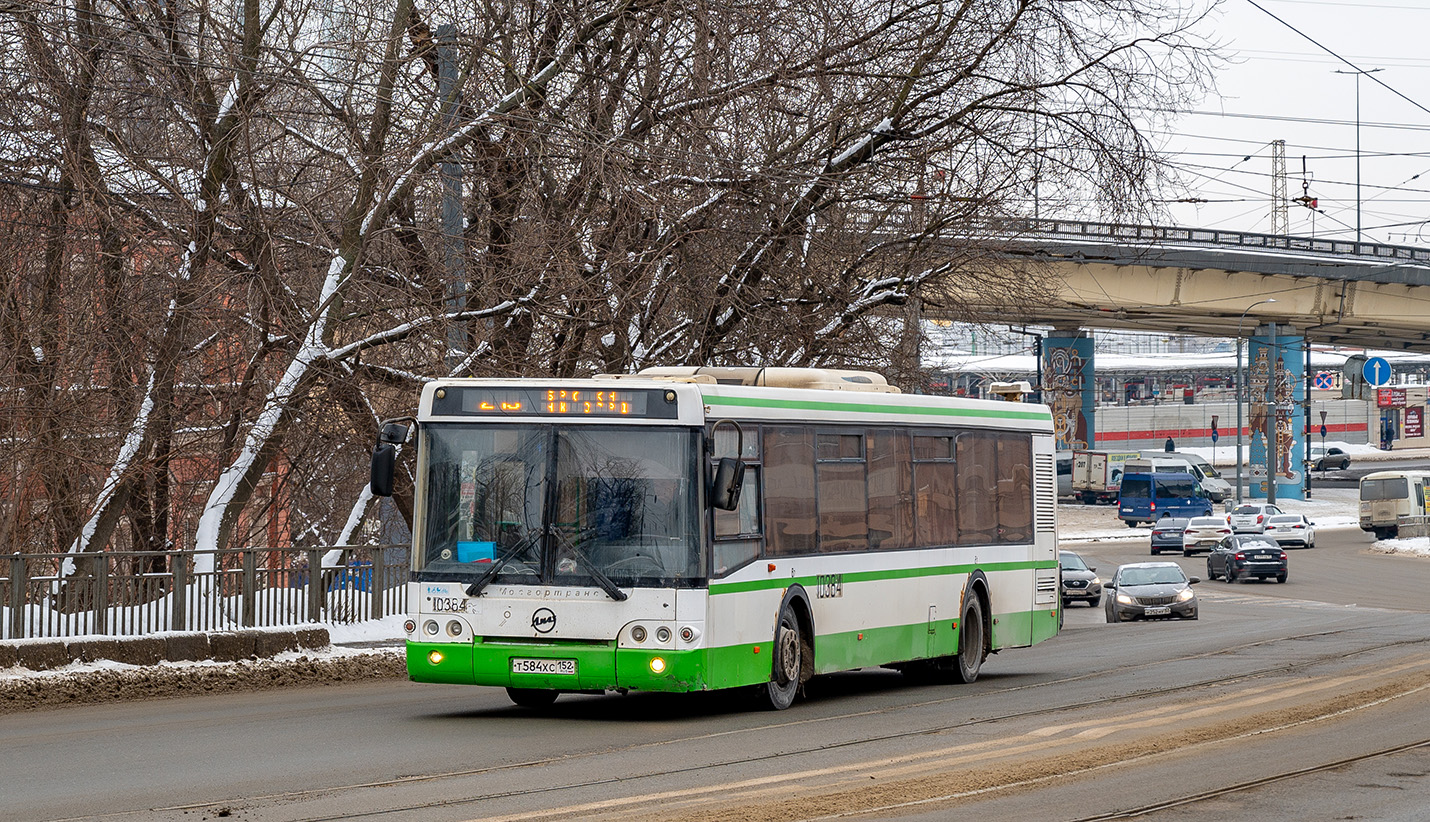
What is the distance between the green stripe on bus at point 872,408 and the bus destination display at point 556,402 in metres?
0.45

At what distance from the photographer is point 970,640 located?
59.9 feet

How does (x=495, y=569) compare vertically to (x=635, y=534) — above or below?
below

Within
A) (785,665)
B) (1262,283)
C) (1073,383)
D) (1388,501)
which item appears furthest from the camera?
(1073,383)

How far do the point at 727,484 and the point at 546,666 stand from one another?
197cm

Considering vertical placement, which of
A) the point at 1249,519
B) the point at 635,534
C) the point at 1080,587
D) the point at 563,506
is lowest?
the point at 1080,587

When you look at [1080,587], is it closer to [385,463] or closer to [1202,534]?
[1202,534]

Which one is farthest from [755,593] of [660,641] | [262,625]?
[262,625]

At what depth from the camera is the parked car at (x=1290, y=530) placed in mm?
63500

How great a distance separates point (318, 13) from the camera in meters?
19.7

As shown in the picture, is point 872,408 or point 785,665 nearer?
point 785,665

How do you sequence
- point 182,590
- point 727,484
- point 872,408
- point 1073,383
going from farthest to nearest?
point 1073,383 → point 182,590 → point 872,408 → point 727,484

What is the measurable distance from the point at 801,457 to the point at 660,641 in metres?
2.57

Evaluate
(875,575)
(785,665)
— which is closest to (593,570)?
(785,665)

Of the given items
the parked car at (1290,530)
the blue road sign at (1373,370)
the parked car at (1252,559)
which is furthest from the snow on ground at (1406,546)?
the blue road sign at (1373,370)
